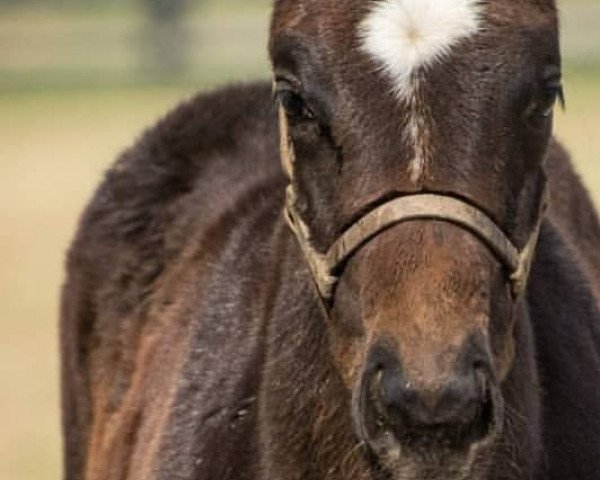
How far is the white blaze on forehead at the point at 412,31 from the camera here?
3764 mm

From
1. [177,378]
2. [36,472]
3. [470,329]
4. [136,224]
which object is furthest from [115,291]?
[36,472]

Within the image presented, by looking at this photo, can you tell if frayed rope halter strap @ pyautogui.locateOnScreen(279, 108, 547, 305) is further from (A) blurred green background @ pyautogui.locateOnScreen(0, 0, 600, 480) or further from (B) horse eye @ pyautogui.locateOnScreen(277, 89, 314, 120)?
(A) blurred green background @ pyautogui.locateOnScreen(0, 0, 600, 480)

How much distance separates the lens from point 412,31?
3781 mm

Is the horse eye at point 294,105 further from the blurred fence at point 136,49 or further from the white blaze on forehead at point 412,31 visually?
the blurred fence at point 136,49

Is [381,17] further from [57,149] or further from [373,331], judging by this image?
[57,149]

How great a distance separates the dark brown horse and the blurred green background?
4691 mm

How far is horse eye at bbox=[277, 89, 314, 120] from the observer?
3.96 metres

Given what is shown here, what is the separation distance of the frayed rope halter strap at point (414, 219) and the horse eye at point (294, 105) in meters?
0.12

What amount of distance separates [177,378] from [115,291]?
3.74 ft

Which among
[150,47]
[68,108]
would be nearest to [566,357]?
[68,108]

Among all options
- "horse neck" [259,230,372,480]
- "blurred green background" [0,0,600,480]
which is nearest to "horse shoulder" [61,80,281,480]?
"horse neck" [259,230,372,480]

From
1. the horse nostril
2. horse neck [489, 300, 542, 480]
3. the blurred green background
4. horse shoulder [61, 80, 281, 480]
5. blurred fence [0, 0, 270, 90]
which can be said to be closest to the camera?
the horse nostril

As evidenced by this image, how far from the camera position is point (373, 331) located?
368cm

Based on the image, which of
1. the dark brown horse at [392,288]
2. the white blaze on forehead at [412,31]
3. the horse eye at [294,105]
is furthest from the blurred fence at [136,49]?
the white blaze on forehead at [412,31]
